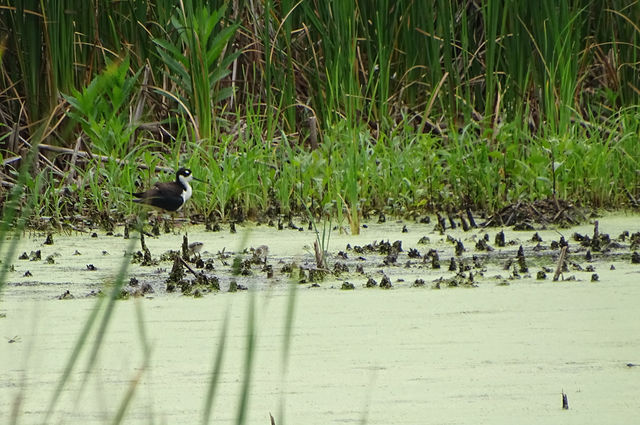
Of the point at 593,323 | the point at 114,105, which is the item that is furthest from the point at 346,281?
the point at 114,105

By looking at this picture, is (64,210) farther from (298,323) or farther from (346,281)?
(298,323)

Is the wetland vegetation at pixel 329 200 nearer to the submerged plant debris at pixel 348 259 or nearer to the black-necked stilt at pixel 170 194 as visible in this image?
the submerged plant debris at pixel 348 259

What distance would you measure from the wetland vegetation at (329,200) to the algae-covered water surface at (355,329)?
1 cm

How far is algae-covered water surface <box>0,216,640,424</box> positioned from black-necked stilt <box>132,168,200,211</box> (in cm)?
16

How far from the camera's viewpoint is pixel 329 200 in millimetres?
5363

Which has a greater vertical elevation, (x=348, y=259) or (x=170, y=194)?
(x=170, y=194)

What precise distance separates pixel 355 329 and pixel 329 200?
6.89ft

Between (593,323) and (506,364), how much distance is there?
552 mm

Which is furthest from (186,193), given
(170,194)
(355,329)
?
(355,329)

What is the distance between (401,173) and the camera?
5.66 meters

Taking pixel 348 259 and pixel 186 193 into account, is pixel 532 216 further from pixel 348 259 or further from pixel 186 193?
pixel 186 193

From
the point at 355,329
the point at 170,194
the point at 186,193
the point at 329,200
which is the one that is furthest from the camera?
the point at 329,200

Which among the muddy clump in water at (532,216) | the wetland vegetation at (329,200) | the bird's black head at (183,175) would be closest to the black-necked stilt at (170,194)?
the bird's black head at (183,175)

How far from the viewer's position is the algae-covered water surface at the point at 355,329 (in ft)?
8.21
